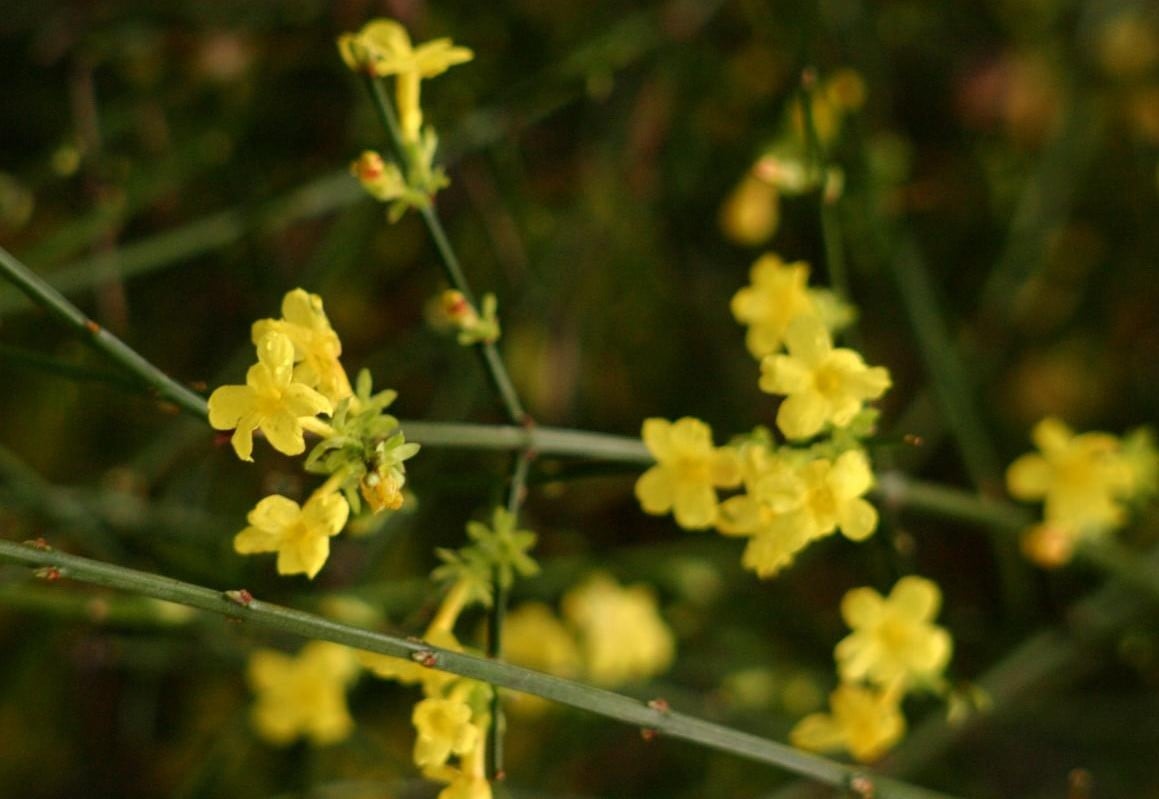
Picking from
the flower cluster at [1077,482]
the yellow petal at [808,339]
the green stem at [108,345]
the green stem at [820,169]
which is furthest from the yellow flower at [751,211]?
the green stem at [108,345]

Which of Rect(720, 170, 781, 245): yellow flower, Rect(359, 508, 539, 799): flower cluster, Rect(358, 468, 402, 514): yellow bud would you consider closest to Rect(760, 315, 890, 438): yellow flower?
Rect(359, 508, 539, 799): flower cluster

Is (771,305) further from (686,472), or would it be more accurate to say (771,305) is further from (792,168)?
(792,168)

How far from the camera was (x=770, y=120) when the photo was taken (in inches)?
114

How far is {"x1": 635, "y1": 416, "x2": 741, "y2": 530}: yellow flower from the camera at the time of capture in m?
1.44

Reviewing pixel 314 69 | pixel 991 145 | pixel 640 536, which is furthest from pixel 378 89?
pixel 991 145

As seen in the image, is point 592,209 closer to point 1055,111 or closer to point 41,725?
point 1055,111

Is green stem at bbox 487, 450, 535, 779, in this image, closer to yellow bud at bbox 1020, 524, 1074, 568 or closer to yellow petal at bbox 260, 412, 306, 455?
yellow petal at bbox 260, 412, 306, 455

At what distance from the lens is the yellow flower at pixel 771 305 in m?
1.60

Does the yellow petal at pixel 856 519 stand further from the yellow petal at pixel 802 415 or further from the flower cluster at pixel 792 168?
the flower cluster at pixel 792 168

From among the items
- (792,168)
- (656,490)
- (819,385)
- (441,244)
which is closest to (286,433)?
(441,244)

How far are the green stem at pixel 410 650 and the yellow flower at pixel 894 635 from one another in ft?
0.88

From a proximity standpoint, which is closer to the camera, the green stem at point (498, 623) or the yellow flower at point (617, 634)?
the green stem at point (498, 623)

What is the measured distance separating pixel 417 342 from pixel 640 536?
88cm

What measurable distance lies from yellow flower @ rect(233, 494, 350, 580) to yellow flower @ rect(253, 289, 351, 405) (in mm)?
131
